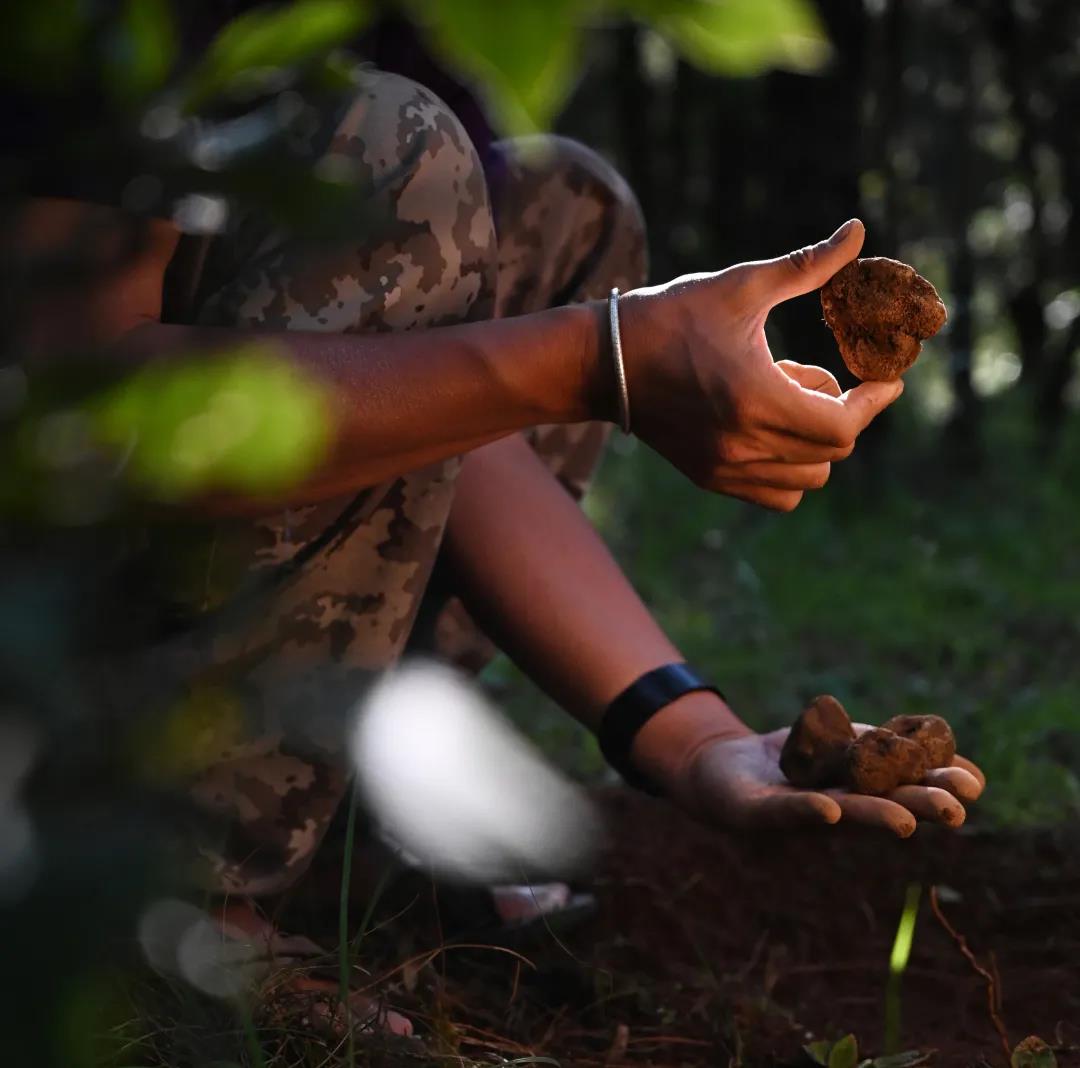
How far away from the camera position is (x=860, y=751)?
1480mm

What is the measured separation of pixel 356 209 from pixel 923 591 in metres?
3.45

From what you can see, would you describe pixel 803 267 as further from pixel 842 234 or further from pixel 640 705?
pixel 640 705

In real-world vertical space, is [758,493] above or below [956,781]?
above

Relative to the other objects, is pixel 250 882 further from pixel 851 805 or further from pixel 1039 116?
pixel 1039 116

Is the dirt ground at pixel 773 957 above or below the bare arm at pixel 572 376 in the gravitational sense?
below

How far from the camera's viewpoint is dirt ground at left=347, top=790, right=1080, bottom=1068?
1.57 metres

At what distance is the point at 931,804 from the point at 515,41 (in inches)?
46.3

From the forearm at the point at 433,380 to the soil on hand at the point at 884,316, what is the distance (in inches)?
14.6

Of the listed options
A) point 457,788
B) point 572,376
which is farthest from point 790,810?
point 457,788

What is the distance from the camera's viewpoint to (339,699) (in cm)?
142

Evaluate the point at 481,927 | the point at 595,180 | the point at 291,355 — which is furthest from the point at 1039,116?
the point at 291,355

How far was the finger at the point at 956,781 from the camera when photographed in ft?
4.87

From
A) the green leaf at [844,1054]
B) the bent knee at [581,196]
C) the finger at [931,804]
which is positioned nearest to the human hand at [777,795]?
the finger at [931,804]

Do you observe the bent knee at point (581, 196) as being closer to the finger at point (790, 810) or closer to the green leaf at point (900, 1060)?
the finger at point (790, 810)
